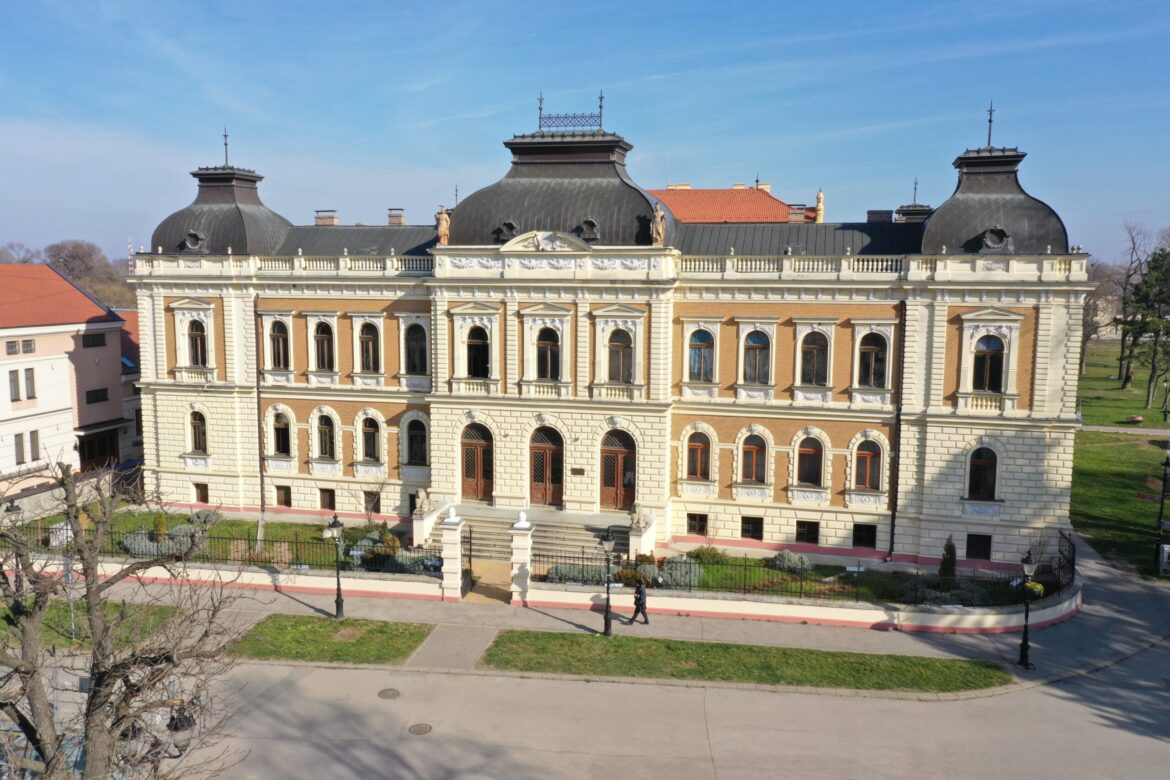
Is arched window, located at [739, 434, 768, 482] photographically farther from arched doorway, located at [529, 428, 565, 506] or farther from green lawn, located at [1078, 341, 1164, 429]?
green lawn, located at [1078, 341, 1164, 429]

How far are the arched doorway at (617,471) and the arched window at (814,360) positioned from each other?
6559 mm

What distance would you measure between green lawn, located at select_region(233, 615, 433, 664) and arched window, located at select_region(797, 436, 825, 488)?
1432cm

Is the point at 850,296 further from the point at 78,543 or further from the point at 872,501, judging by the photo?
the point at 78,543

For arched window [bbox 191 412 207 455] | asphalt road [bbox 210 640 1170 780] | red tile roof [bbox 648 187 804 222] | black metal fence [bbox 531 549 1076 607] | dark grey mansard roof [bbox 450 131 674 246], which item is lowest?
asphalt road [bbox 210 640 1170 780]

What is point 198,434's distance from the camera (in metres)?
37.1

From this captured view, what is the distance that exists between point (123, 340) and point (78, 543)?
39619 millimetres

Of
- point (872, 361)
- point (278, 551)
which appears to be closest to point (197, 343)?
point (278, 551)

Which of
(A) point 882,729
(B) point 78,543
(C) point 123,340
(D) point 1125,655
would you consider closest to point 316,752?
(B) point 78,543

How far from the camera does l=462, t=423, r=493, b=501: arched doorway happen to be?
3341 centimetres

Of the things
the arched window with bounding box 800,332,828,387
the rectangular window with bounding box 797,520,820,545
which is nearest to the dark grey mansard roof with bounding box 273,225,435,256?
the arched window with bounding box 800,332,828,387

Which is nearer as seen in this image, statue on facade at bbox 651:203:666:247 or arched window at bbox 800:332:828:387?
statue on facade at bbox 651:203:666:247

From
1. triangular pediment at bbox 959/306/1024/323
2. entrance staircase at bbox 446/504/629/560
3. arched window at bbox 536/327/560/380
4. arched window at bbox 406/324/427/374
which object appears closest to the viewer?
triangular pediment at bbox 959/306/1024/323

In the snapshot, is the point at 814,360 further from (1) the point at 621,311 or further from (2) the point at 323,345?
(2) the point at 323,345

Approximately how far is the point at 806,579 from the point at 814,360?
7.57m
